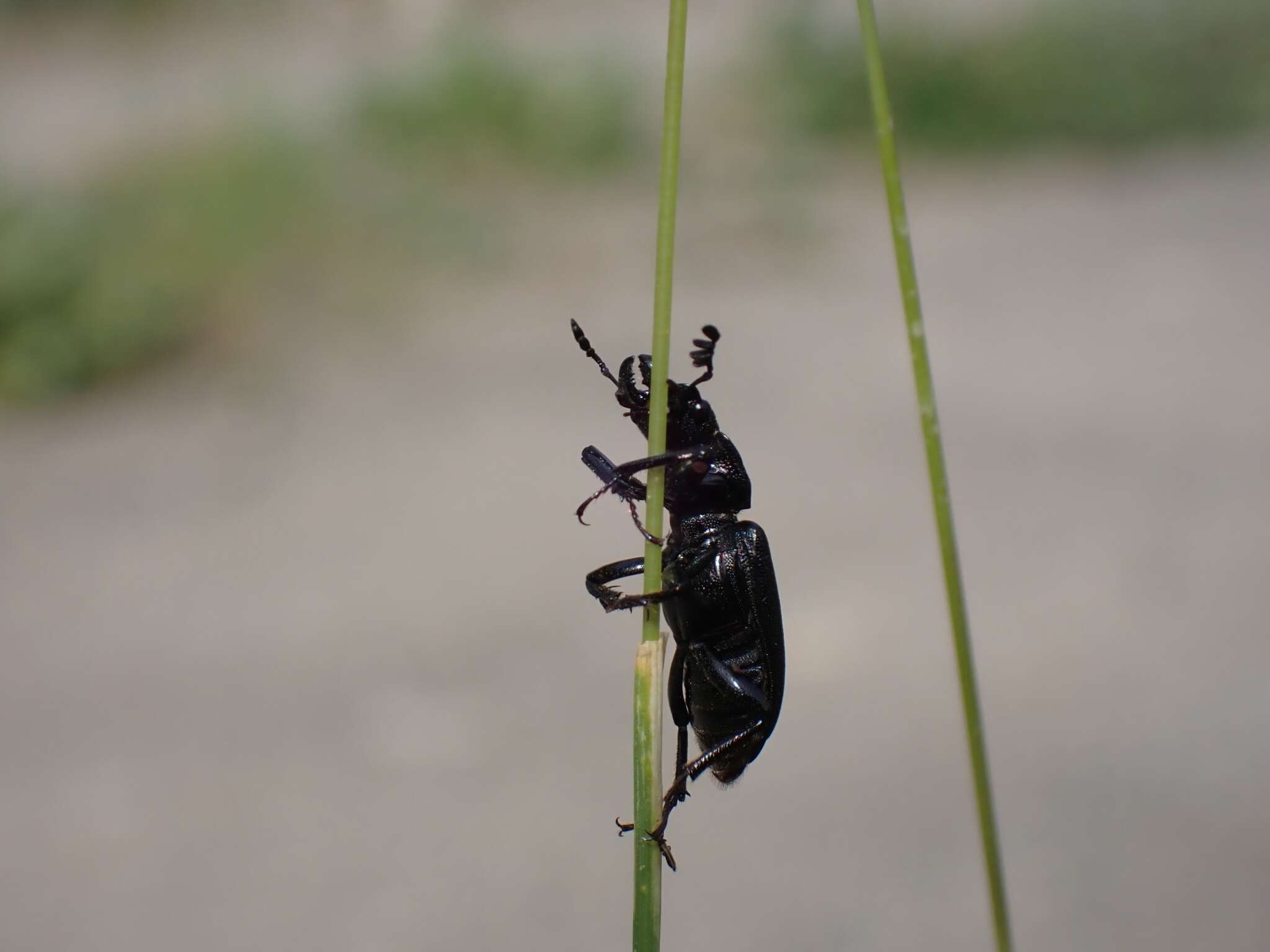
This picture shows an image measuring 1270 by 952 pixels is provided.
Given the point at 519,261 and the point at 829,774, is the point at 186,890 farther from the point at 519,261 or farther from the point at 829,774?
the point at 519,261

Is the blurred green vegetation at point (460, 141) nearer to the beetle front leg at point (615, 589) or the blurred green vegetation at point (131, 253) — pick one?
the blurred green vegetation at point (131, 253)

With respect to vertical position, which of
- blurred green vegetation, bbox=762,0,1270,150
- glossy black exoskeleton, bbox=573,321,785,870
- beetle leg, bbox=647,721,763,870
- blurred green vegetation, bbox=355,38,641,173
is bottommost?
beetle leg, bbox=647,721,763,870

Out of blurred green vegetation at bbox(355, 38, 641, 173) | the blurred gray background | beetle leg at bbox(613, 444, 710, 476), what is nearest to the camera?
beetle leg at bbox(613, 444, 710, 476)

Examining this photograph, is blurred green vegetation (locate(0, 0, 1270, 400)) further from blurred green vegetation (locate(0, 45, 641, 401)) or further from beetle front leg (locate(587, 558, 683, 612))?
beetle front leg (locate(587, 558, 683, 612))

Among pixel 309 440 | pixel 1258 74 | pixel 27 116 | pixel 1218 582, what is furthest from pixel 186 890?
pixel 1258 74

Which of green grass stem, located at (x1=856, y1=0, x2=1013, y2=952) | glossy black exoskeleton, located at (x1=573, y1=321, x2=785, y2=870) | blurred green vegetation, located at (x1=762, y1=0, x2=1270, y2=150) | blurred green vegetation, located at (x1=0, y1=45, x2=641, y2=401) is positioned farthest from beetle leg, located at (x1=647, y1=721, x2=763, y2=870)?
blurred green vegetation, located at (x1=762, y1=0, x2=1270, y2=150)

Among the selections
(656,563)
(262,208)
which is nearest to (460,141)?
(262,208)
